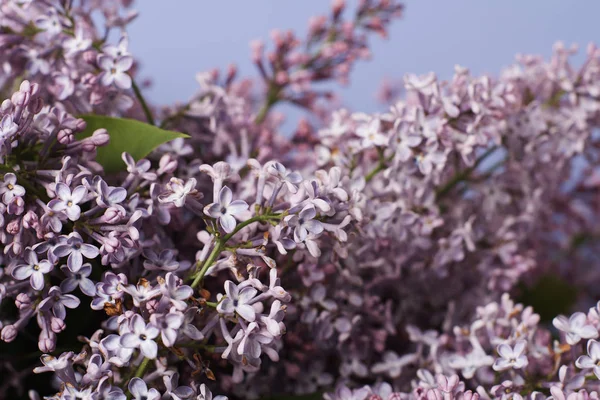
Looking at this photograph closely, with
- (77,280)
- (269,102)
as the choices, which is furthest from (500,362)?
(269,102)

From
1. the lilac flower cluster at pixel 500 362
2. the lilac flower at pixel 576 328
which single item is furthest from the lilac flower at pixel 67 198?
the lilac flower at pixel 576 328

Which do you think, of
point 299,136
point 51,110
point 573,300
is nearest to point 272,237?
point 51,110

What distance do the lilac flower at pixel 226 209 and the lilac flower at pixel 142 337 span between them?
0.09 metres

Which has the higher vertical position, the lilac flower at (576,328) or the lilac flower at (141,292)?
the lilac flower at (141,292)

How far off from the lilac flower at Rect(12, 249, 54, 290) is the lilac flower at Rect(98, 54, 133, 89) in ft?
0.61

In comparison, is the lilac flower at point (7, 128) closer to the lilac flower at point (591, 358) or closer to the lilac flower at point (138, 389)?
the lilac flower at point (138, 389)

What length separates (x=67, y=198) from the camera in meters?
0.56

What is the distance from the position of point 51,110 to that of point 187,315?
20 cm

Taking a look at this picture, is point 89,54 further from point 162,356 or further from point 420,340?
point 420,340

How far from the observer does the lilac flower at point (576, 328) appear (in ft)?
2.07

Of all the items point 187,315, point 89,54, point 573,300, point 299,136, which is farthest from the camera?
point 573,300

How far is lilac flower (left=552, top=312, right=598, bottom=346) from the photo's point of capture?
0.63 metres

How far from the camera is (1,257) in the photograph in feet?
2.02

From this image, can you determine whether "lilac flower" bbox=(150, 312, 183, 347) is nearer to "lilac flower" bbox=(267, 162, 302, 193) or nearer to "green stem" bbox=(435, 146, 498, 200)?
"lilac flower" bbox=(267, 162, 302, 193)
